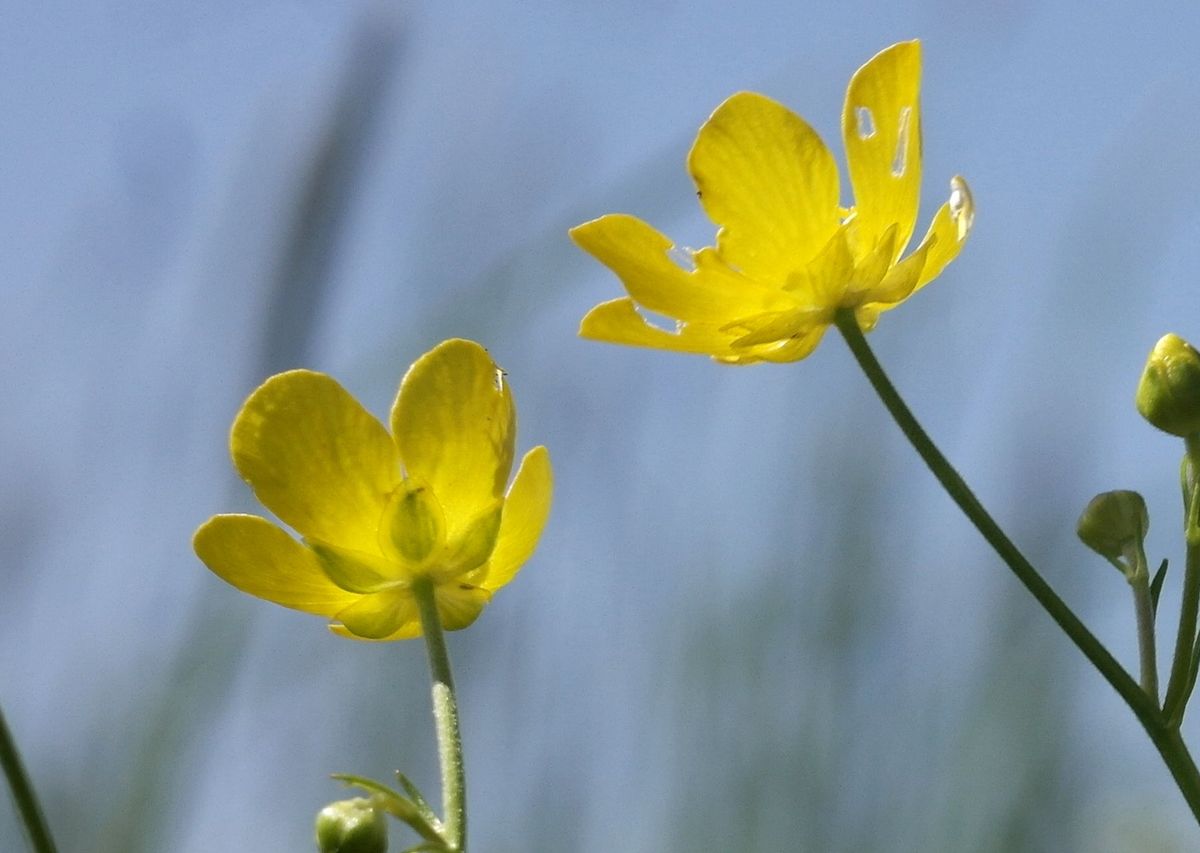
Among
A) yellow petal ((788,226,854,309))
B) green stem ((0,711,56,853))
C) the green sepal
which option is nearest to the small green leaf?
the green sepal

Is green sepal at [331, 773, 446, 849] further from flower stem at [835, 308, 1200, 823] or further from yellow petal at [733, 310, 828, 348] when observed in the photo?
yellow petal at [733, 310, 828, 348]

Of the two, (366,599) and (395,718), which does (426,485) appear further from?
(395,718)

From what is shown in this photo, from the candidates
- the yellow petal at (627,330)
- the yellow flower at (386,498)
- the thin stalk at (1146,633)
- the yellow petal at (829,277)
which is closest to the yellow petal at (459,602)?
the yellow flower at (386,498)

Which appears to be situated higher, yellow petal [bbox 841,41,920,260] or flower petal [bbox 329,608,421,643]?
yellow petal [bbox 841,41,920,260]

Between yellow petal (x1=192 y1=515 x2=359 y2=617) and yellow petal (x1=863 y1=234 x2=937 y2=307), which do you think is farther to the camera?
yellow petal (x1=863 y1=234 x2=937 y2=307)

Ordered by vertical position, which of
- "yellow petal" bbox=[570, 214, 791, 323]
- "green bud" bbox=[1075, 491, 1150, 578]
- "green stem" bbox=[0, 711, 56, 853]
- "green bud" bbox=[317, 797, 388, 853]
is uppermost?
"yellow petal" bbox=[570, 214, 791, 323]

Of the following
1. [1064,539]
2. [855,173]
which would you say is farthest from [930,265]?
[1064,539]
